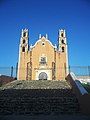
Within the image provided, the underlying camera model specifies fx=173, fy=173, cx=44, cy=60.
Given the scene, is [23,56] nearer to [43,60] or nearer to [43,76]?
[43,60]

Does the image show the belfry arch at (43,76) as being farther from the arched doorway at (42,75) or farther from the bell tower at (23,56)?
the bell tower at (23,56)

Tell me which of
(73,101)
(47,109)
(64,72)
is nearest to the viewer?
(47,109)

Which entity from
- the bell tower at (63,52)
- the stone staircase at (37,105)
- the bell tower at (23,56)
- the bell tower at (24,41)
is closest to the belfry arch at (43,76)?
the bell tower at (23,56)

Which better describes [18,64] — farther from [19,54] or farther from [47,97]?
[47,97]

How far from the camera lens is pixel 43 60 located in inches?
1231

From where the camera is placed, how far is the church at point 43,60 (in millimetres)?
29947

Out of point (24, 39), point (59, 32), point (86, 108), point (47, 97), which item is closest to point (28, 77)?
point (24, 39)

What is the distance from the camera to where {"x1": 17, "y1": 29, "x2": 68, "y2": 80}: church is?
2995 centimetres

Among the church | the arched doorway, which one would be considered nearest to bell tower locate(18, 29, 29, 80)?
the church

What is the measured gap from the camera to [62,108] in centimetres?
968

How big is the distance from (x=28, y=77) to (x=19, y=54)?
474 cm

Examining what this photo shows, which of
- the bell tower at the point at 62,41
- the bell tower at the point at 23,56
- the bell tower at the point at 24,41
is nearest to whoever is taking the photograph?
the bell tower at the point at 23,56

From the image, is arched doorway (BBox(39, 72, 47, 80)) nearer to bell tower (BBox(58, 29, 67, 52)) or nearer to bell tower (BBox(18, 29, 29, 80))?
bell tower (BBox(18, 29, 29, 80))

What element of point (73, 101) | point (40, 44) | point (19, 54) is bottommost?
point (73, 101)
